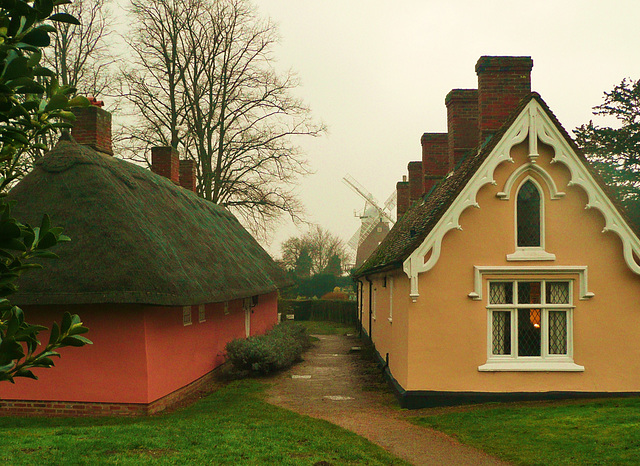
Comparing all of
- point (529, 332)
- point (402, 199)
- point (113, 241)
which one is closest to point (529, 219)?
point (529, 332)

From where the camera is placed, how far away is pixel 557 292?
1226 centimetres

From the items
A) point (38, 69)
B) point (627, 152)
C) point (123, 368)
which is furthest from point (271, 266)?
point (38, 69)

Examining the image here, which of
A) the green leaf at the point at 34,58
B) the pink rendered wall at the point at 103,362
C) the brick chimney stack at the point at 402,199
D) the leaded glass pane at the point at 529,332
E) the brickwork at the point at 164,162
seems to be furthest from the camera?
the brick chimney stack at the point at 402,199

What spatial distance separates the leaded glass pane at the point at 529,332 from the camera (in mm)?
12164

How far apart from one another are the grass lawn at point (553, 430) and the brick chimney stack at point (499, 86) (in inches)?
263

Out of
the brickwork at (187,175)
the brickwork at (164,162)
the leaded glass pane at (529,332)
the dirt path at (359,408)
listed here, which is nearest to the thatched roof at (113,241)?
the dirt path at (359,408)

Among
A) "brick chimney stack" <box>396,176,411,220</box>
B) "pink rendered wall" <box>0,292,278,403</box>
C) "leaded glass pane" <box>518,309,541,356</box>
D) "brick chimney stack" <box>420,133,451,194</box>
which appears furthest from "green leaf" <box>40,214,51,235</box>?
"brick chimney stack" <box>396,176,411,220</box>

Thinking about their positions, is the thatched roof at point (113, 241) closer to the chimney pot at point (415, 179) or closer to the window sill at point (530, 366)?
the window sill at point (530, 366)

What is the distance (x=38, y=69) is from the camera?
2.71m

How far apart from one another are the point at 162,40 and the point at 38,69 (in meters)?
31.2

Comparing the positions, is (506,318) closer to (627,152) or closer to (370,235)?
(627,152)

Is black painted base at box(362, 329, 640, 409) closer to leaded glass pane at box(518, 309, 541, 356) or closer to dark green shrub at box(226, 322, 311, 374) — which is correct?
leaded glass pane at box(518, 309, 541, 356)

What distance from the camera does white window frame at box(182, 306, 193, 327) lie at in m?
14.2

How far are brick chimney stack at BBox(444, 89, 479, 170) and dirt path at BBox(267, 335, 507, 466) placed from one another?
291 inches
